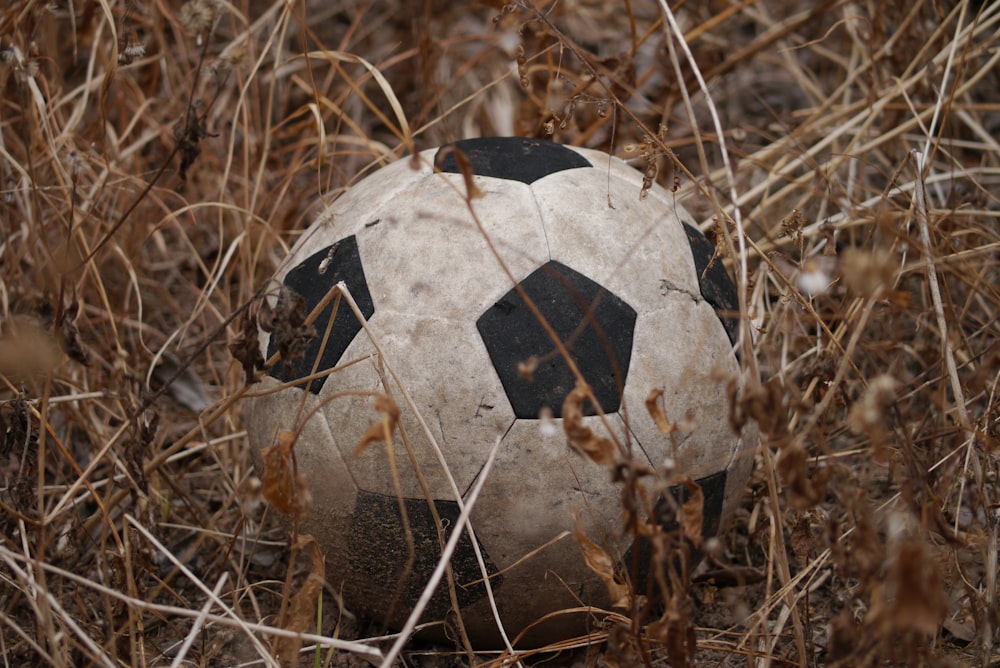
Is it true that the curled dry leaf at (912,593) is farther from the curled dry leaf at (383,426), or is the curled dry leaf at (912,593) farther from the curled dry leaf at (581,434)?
the curled dry leaf at (383,426)

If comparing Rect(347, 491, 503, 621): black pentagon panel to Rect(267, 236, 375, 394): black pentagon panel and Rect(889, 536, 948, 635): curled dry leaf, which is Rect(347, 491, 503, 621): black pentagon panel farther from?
Rect(889, 536, 948, 635): curled dry leaf

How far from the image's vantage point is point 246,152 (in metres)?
3.12

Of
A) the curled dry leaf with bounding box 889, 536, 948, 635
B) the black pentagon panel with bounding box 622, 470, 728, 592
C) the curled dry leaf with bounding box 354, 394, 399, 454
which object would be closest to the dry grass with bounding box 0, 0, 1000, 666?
the curled dry leaf with bounding box 889, 536, 948, 635

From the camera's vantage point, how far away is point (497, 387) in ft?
6.07

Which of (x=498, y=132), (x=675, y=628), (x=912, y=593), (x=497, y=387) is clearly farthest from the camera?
(x=498, y=132)

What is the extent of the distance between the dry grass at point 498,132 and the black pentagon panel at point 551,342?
0.27m

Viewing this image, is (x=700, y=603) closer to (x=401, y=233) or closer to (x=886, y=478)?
(x=886, y=478)

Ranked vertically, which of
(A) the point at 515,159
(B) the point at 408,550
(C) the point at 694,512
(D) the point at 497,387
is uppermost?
(A) the point at 515,159

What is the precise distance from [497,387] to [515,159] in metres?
0.58

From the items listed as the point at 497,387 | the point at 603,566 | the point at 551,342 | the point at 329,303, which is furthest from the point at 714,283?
the point at 329,303

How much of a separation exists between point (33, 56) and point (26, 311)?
0.87 m

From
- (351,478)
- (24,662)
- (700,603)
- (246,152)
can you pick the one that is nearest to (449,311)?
(351,478)

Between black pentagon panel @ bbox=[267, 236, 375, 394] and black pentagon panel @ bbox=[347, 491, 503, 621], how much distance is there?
11.1 inches

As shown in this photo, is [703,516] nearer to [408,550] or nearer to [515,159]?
[408,550]
